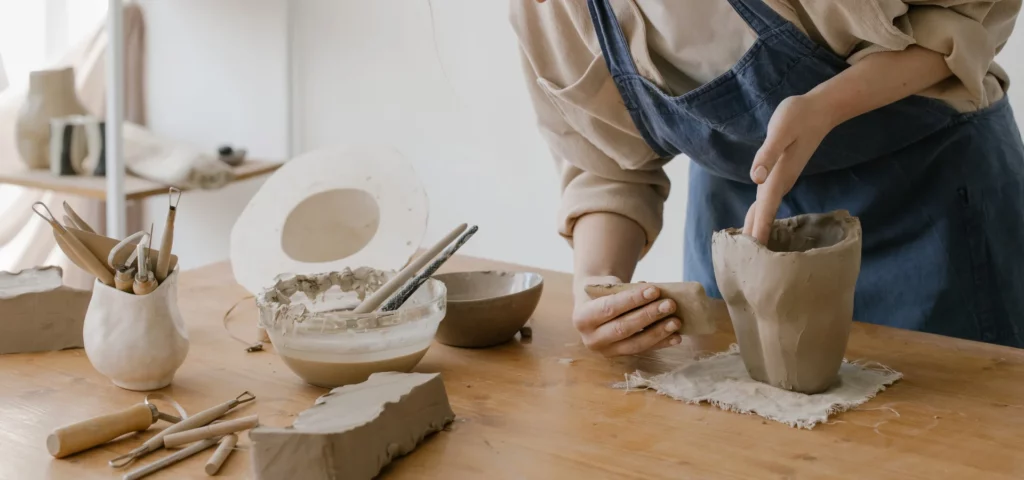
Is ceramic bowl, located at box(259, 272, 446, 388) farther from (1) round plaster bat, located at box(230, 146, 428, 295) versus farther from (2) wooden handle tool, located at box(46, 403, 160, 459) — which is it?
(1) round plaster bat, located at box(230, 146, 428, 295)

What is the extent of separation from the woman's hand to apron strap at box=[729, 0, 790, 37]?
0.11m

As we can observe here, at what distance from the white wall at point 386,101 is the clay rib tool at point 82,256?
150 centimetres

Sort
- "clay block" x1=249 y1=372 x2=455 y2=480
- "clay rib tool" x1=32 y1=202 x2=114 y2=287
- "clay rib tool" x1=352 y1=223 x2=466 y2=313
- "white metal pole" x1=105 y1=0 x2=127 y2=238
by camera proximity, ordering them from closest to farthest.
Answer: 1. "clay block" x1=249 y1=372 x2=455 y2=480
2. "clay rib tool" x1=32 y1=202 x2=114 y2=287
3. "clay rib tool" x1=352 y1=223 x2=466 y2=313
4. "white metal pole" x1=105 y1=0 x2=127 y2=238

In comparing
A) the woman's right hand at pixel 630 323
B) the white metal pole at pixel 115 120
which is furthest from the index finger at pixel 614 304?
the white metal pole at pixel 115 120

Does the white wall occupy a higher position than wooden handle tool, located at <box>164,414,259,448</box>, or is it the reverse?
the white wall

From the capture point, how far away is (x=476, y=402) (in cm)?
104

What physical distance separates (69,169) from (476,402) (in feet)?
6.31

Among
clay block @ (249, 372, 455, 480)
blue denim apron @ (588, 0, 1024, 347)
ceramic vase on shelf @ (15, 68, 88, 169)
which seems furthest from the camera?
ceramic vase on shelf @ (15, 68, 88, 169)

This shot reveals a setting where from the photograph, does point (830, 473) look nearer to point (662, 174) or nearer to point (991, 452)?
point (991, 452)

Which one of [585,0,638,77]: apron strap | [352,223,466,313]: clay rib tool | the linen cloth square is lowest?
the linen cloth square

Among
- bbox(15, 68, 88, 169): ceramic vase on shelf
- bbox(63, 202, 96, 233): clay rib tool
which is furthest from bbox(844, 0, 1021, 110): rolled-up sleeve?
bbox(15, 68, 88, 169): ceramic vase on shelf

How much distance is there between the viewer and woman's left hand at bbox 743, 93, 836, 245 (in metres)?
1.03

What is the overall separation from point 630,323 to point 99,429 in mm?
572

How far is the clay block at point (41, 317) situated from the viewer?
1.17 m
